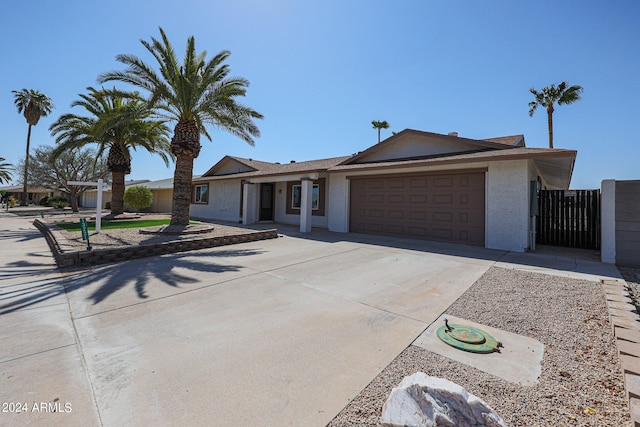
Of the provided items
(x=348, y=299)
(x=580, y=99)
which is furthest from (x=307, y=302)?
(x=580, y=99)

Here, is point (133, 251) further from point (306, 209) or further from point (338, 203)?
point (338, 203)

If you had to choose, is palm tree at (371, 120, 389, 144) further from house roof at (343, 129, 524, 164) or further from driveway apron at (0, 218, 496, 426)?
driveway apron at (0, 218, 496, 426)

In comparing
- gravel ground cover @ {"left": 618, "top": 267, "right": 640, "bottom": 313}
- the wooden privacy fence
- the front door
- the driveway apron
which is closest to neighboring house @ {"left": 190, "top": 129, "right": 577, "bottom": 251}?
the front door

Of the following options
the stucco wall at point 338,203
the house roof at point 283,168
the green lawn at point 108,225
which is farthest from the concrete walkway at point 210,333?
the house roof at point 283,168

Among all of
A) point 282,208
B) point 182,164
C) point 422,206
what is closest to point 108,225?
point 182,164

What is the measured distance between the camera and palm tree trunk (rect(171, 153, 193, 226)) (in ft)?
37.8

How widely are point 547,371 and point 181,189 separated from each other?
485 inches

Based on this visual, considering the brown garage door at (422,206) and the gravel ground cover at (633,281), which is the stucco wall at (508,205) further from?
the gravel ground cover at (633,281)

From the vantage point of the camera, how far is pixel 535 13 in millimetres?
8688

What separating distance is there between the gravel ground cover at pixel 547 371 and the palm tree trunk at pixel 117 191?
2081cm

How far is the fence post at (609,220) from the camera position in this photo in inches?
293

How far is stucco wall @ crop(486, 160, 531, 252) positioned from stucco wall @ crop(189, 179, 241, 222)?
14.4 m

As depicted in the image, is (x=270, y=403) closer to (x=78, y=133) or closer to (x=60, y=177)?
(x=78, y=133)

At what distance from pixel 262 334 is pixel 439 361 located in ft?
6.65
